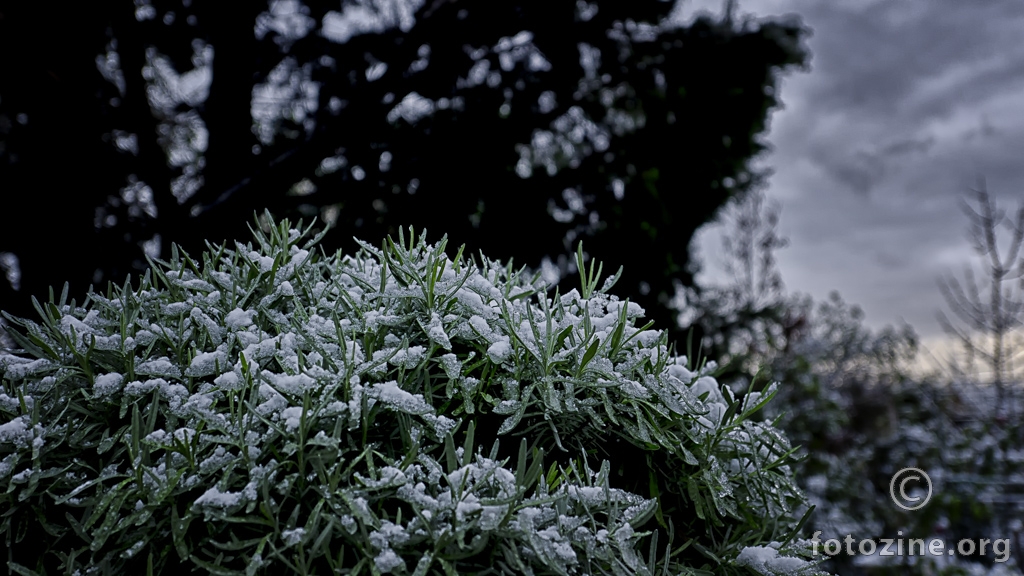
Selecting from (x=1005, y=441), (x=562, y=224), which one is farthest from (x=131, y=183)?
(x=1005, y=441)

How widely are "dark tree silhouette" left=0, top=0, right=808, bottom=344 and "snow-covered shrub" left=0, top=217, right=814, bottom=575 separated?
2.42 meters

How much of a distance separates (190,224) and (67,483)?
2804 mm

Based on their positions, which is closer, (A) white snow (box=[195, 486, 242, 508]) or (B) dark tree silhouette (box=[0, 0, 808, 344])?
(A) white snow (box=[195, 486, 242, 508])

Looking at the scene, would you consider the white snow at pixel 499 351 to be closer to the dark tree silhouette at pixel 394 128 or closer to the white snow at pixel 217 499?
the white snow at pixel 217 499

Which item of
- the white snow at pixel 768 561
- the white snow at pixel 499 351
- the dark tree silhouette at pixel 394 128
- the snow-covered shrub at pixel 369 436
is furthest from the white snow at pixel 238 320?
the dark tree silhouette at pixel 394 128

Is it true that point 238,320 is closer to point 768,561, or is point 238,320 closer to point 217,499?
point 217,499

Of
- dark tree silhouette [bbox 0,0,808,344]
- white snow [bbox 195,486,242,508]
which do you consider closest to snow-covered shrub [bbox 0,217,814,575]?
white snow [bbox 195,486,242,508]

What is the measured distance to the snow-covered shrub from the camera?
3.67ft

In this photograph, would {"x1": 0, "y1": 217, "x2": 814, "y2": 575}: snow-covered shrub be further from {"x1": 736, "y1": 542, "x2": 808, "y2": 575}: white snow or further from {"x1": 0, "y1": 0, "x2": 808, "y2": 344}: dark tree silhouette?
{"x1": 0, "y1": 0, "x2": 808, "y2": 344}: dark tree silhouette

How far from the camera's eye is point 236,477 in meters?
1.15

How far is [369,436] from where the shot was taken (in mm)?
1234

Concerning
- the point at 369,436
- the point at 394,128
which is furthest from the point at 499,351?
the point at 394,128

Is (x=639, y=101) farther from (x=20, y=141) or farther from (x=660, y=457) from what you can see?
(x=20, y=141)

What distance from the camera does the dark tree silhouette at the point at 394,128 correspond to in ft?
13.0
